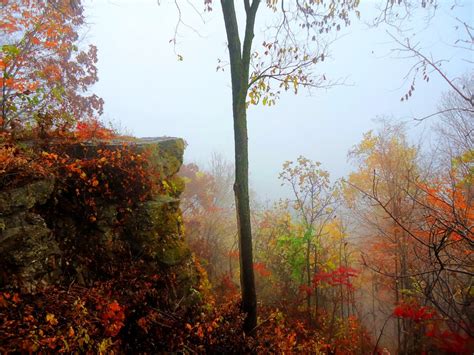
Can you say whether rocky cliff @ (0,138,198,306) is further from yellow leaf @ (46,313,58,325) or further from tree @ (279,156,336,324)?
tree @ (279,156,336,324)

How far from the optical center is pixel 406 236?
11719 millimetres

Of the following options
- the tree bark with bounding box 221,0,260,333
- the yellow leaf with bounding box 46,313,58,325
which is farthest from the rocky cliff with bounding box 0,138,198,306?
the tree bark with bounding box 221,0,260,333

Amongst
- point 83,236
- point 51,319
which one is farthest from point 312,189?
point 51,319

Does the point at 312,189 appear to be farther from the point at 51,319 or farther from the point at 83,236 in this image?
the point at 51,319

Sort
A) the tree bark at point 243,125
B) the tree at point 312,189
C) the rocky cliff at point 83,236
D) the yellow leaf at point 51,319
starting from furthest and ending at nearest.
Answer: the tree at point 312,189
the tree bark at point 243,125
the rocky cliff at point 83,236
the yellow leaf at point 51,319

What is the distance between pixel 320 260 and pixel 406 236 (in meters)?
3.87

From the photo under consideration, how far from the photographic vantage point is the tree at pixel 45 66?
242 inches

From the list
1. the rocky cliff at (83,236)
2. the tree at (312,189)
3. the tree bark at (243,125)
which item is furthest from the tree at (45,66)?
the tree at (312,189)

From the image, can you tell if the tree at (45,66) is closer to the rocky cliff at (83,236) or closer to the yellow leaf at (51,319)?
the rocky cliff at (83,236)

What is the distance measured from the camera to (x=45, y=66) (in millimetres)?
10461

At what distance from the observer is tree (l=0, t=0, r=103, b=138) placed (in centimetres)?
614

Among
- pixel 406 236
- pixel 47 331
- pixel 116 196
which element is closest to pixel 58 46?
pixel 116 196

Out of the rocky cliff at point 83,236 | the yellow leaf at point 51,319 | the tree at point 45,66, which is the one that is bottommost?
the yellow leaf at point 51,319

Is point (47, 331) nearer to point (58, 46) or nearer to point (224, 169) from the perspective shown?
point (58, 46)
